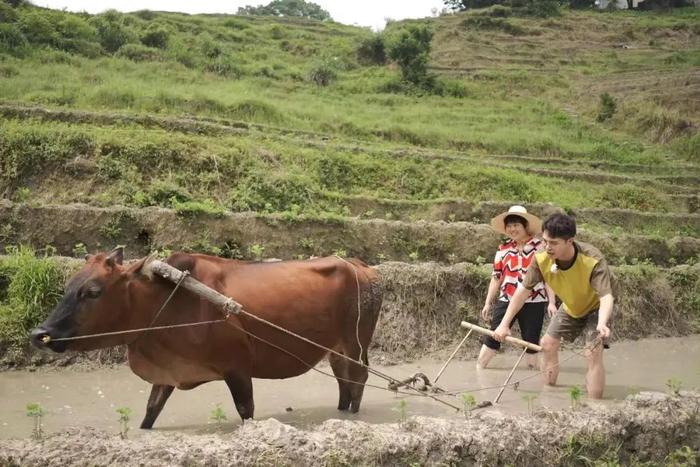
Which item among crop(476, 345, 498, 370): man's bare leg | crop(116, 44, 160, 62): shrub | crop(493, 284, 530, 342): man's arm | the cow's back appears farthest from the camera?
crop(116, 44, 160, 62): shrub

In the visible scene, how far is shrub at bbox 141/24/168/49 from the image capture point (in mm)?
32406

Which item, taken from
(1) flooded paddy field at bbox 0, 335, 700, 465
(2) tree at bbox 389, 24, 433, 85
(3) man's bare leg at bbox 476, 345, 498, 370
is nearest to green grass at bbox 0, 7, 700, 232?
(2) tree at bbox 389, 24, 433, 85

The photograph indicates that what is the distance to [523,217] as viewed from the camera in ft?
26.6

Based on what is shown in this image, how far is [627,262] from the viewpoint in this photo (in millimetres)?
14398

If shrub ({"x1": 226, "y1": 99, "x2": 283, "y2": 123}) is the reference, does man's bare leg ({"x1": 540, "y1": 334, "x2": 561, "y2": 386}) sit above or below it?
below

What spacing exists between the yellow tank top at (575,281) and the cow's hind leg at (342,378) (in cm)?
208

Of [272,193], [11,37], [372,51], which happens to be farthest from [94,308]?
[372,51]

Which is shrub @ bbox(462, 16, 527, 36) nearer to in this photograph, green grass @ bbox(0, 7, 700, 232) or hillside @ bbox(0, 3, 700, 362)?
green grass @ bbox(0, 7, 700, 232)

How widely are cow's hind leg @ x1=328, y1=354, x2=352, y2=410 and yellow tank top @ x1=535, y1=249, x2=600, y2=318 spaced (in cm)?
208

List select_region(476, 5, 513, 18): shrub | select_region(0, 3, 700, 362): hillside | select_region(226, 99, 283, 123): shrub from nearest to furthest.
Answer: select_region(0, 3, 700, 362): hillside, select_region(226, 99, 283, 123): shrub, select_region(476, 5, 513, 18): shrub

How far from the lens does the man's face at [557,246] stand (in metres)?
6.50

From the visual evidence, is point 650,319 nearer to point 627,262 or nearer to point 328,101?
point 627,262

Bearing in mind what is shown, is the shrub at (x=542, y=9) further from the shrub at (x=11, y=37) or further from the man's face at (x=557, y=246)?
the man's face at (x=557, y=246)

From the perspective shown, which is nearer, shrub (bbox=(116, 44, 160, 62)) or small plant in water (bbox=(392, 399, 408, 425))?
small plant in water (bbox=(392, 399, 408, 425))
